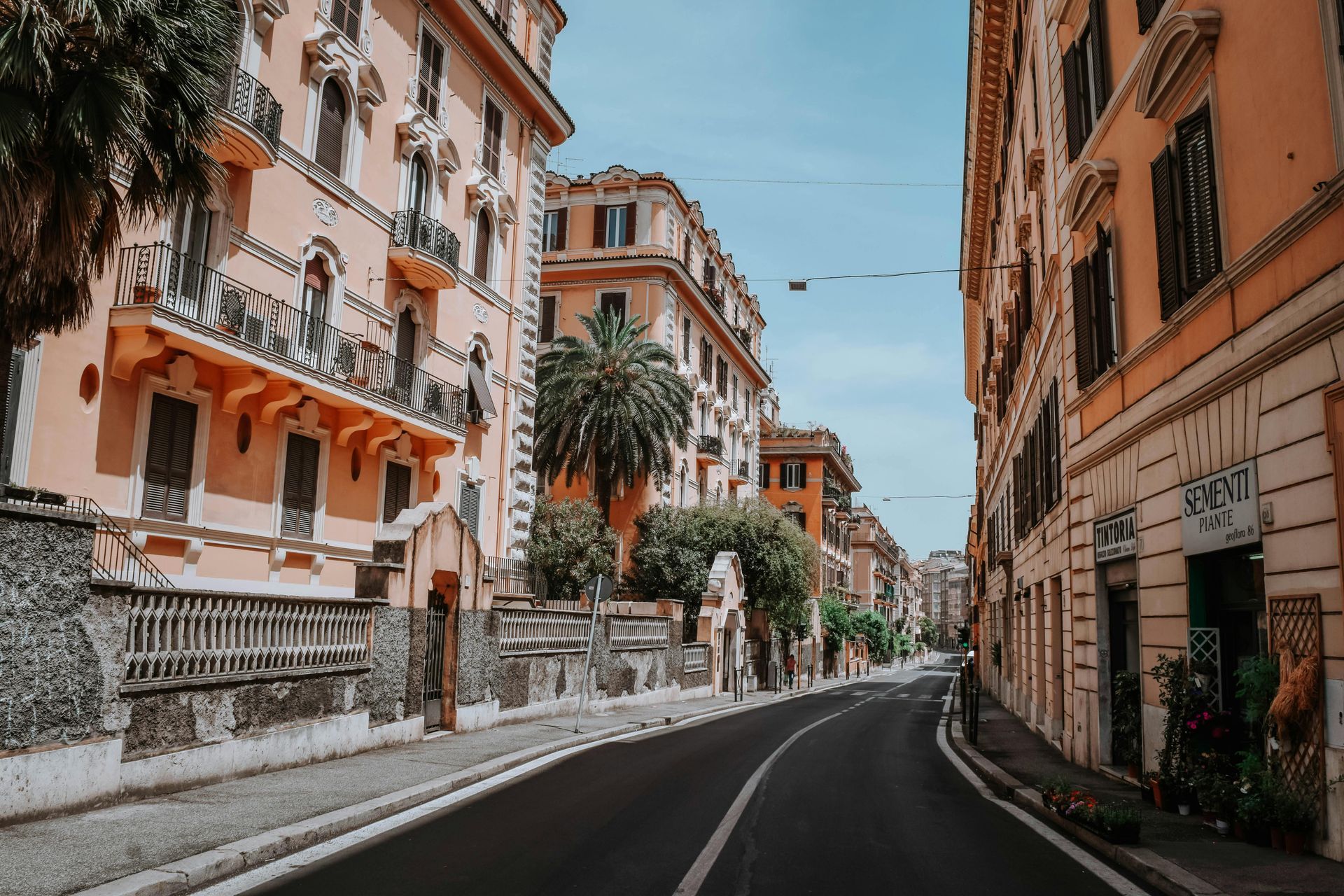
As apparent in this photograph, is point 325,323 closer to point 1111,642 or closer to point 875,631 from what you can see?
point 1111,642

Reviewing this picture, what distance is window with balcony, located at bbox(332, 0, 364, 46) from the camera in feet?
65.8

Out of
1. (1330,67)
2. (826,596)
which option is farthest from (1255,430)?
(826,596)

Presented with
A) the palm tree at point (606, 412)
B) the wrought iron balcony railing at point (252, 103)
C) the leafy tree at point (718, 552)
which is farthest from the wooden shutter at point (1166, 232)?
the leafy tree at point (718, 552)

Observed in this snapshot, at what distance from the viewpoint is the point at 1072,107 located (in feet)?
50.6

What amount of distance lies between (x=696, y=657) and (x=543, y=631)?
12576 millimetres

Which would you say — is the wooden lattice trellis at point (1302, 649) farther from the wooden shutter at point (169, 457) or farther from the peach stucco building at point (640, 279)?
the peach stucco building at point (640, 279)

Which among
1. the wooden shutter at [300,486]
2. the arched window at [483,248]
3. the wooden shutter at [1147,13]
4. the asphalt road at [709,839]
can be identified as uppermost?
the arched window at [483,248]

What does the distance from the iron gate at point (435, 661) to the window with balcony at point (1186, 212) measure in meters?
11.0

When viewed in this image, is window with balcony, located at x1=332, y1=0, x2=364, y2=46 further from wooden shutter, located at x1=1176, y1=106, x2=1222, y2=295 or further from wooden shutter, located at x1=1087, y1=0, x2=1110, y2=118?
wooden shutter, located at x1=1176, y1=106, x2=1222, y2=295

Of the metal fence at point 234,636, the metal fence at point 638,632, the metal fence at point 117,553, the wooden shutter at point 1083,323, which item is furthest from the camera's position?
the metal fence at point 638,632

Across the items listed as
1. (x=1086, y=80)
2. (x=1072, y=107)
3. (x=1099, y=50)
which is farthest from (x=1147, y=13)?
(x=1072, y=107)

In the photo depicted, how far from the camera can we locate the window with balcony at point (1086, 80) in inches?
543

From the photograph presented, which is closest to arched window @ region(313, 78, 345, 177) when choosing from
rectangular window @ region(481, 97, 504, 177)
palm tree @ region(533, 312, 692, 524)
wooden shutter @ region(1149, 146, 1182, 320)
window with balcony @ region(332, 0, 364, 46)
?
window with balcony @ region(332, 0, 364, 46)

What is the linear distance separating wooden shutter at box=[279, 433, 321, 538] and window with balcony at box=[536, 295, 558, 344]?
24.0 m
